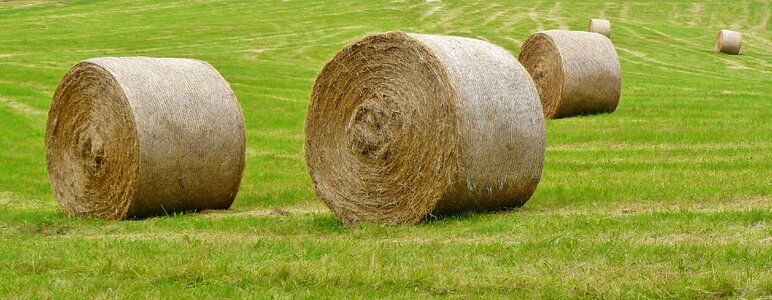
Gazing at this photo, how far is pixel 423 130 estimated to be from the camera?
11242 millimetres

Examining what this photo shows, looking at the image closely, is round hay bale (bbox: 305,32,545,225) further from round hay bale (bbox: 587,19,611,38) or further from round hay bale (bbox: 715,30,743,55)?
round hay bale (bbox: 587,19,611,38)

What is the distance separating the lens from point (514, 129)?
11.2 m

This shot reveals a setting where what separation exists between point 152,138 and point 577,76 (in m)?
12.1

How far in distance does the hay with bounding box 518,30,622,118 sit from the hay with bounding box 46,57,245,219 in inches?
428

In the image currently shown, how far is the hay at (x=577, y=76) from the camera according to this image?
22.6 metres

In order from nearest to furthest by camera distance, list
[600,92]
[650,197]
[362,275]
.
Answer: [362,275] → [650,197] → [600,92]

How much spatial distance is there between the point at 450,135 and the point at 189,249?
289 centimetres

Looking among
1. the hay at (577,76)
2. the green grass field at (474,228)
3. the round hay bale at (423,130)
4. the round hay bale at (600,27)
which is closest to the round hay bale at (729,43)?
the round hay bale at (600,27)

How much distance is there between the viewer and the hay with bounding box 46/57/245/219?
12.5 metres

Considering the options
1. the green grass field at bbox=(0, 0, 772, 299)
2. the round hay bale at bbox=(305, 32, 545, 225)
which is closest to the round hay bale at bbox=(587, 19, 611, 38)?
the green grass field at bbox=(0, 0, 772, 299)

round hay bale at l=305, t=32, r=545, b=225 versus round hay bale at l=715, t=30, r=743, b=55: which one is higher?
round hay bale at l=305, t=32, r=545, b=225

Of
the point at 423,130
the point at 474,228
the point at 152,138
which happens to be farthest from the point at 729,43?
the point at 474,228

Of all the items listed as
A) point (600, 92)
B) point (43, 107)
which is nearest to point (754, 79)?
point (600, 92)

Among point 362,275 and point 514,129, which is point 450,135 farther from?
point 362,275
